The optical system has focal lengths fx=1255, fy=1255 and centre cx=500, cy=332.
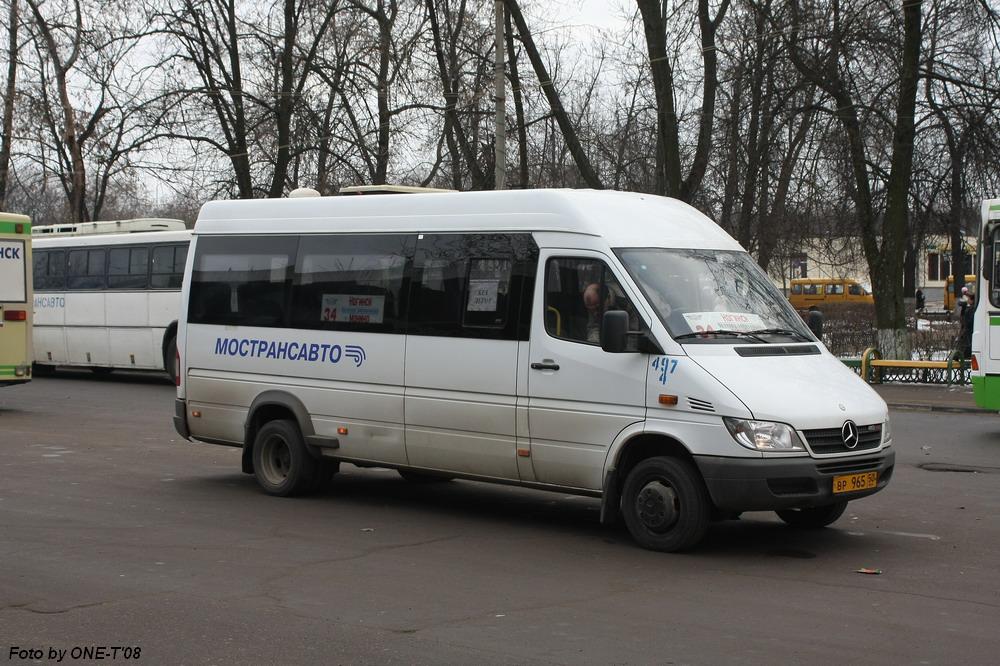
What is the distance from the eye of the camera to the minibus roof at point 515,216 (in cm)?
930

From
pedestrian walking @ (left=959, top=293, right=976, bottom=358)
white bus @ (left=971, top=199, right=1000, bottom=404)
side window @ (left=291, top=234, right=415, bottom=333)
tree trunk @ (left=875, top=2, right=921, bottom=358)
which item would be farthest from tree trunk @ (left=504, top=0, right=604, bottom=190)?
side window @ (left=291, top=234, right=415, bottom=333)

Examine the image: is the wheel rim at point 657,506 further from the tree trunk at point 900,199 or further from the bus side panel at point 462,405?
the tree trunk at point 900,199

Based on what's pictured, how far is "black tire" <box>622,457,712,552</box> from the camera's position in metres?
8.41

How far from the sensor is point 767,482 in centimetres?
812

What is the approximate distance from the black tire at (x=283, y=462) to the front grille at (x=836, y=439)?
462 cm

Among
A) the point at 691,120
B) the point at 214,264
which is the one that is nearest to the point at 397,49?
the point at 691,120

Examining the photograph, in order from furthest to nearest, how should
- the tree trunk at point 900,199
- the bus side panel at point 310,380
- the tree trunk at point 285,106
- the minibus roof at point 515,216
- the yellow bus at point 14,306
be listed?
the tree trunk at point 285,106
the tree trunk at point 900,199
the yellow bus at point 14,306
the bus side panel at point 310,380
the minibus roof at point 515,216

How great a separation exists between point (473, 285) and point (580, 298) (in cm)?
106

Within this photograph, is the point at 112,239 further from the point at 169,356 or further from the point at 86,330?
the point at 169,356

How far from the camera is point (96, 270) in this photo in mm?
27328

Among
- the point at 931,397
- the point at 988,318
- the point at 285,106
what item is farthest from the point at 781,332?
the point at 285,106

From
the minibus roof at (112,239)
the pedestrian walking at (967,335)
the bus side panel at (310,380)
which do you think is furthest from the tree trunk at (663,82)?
the bus side panel at (310,380)

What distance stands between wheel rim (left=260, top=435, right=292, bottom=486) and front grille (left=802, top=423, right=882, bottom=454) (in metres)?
4.99

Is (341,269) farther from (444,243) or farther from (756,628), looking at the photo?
(756,628)
